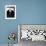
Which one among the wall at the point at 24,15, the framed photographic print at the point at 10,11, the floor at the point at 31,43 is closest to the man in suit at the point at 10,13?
the framed photographic print at the point at 10,11

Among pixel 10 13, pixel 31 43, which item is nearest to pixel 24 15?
pixel 10 13

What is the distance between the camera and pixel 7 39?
3.78m

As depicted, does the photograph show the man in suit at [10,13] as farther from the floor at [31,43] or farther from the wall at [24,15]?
the floor at [31,43]

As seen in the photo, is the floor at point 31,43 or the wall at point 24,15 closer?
the floor at point 31,43

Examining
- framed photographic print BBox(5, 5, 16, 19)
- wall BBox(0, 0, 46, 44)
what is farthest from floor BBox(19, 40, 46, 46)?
framed photographic print BBox(5, 5, 16, 19)

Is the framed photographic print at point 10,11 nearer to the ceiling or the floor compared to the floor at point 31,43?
nearer to the ceiling

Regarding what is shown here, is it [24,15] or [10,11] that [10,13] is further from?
[24,15]

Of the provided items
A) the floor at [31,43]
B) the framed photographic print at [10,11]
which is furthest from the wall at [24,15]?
the floor at [31,43]

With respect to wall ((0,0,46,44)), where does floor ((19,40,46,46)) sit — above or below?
below

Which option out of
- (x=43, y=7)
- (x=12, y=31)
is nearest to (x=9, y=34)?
(x=12, y=31)

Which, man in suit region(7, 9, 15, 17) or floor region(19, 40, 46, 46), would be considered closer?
floor region(19, 40, 46, 46)

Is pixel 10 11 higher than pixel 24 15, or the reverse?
pixel 10 11

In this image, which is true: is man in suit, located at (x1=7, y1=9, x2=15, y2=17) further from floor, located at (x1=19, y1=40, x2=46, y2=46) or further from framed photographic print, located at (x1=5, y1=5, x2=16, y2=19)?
floor, located at (x1=19, y1=40, x2=46, y2=46)

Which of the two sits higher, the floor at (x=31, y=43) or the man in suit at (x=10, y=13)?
the man in suit at (x=10, y=13)
